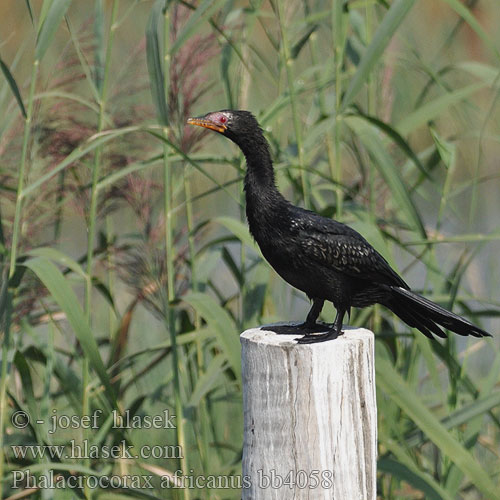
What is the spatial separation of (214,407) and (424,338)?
1245mm

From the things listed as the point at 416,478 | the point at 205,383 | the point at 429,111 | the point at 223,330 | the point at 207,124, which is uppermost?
the point at 429,111

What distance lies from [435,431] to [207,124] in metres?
1.07

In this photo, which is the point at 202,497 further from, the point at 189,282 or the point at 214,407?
the point at 189,282

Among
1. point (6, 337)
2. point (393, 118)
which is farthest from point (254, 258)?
point (393, 118)

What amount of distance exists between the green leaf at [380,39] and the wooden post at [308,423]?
80 cm

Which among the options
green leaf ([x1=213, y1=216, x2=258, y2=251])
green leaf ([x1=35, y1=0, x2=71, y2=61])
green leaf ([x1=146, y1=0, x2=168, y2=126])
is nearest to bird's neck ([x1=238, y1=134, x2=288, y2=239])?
green leaf ([x1=213, y1=216, x2=258, y2=251])

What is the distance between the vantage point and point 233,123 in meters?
2.44

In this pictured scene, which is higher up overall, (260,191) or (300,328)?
(260,191)

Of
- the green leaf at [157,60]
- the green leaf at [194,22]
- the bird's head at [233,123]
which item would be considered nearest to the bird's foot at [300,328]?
the bird's head at [233,123]

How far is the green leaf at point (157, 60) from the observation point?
7.96ft

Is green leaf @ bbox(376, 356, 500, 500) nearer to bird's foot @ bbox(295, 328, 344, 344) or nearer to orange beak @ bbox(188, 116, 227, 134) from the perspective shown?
bird's foot @ bbox(295, 328, 344, 344)

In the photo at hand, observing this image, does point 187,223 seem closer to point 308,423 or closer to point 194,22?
point 194,22

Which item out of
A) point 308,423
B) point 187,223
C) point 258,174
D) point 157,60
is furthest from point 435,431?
point 157,60

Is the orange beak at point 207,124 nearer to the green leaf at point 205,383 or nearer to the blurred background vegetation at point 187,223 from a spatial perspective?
the blurred background vegetation at point 187,223
